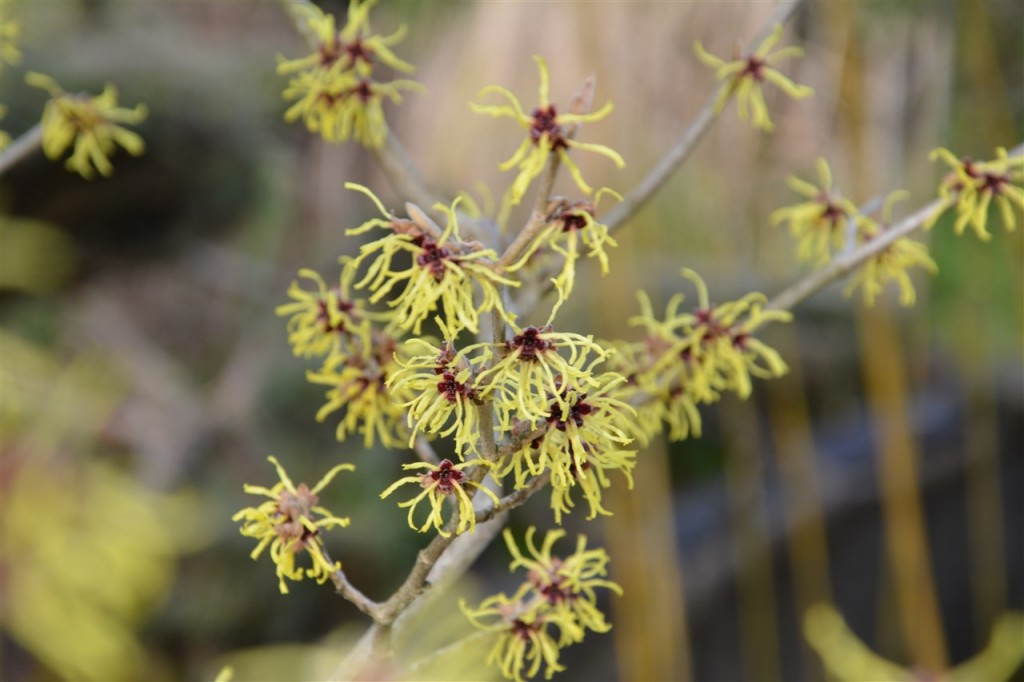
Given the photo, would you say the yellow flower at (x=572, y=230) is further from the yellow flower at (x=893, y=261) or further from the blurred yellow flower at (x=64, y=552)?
the blurred yellow flower at (x=64, y=552)

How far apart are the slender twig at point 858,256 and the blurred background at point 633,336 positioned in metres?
0.41

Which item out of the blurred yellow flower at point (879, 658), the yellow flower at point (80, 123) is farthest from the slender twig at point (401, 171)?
the blurred yellow flower at point (879, 658)

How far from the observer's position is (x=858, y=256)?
14.8 inches

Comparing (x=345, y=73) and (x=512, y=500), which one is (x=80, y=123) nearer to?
(x=345, y=73)

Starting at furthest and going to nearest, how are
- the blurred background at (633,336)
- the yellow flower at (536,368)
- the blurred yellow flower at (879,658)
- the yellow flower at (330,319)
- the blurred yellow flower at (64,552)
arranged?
the blurred background at (633,336) < the blurred yellow flower at (879,658) < the blurred yellow flower at (64,552) < the yellow flower at (330,319) < the yellow flower at (536,368)

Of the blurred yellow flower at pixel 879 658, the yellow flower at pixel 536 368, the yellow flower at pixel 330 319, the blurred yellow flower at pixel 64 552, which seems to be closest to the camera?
the yellow flower at pixel 536 368

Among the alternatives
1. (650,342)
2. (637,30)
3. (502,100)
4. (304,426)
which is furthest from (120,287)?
(650,342)

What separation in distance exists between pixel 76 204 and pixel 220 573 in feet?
1.82

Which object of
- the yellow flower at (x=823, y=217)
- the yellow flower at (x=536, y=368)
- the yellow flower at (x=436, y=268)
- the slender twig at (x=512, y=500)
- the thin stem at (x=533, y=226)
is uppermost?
the yellow flower at (x=823, y=217)

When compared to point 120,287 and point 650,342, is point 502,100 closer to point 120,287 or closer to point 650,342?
point 650,342

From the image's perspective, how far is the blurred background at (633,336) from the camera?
956 mm

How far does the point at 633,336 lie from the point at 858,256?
26.0 inches

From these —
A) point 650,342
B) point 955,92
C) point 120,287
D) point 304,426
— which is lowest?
point 650,342

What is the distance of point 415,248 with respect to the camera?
0.79ft
